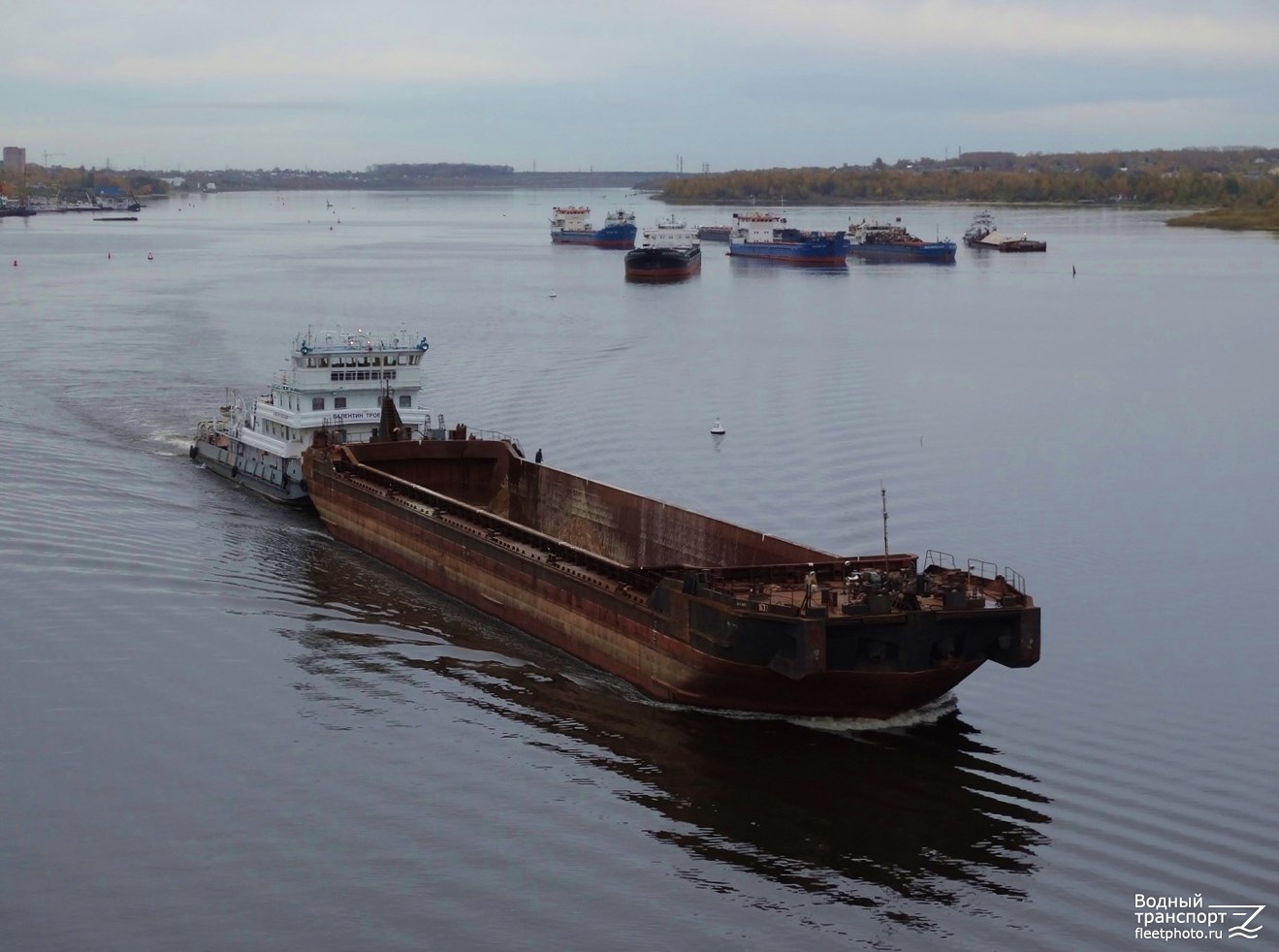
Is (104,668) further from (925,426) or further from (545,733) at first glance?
(925,426)

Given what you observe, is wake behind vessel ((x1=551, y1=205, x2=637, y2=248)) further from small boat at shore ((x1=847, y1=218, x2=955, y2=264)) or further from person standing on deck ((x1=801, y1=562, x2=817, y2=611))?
person standing on deck ((x1=801, y1=562, x2=817, y2=611))

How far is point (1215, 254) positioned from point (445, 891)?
116 metres

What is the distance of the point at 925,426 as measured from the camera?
44.2m

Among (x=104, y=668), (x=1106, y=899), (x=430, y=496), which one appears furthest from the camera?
(x=430, y=496)

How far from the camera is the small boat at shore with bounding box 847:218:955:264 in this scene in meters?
123

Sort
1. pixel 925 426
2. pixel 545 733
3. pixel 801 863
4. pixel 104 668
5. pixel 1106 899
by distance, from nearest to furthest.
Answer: pixel 1106 899 → pixel 801 863 → pixel 545 733 → pixel 104 668 → pixel 925 426

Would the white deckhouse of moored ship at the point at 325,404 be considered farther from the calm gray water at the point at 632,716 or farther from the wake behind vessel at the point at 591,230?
the wake behind vessel at the point at 591,230

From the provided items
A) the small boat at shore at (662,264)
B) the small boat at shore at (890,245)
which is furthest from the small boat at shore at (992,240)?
the small boat at shore at (662,264)

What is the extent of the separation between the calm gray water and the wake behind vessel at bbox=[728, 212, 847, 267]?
70.8 m

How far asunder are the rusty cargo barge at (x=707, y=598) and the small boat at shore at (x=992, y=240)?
108m

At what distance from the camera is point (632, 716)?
22094 mm

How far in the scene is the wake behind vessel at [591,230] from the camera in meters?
147

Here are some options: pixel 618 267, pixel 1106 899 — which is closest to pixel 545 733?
pixel 1106 899

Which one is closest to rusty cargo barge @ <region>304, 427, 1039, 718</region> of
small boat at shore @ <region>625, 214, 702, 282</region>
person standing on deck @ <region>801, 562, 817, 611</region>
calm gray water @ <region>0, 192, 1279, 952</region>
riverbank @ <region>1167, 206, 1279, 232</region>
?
person standing on deck @ <region>801, 562, 817, 611</region>
